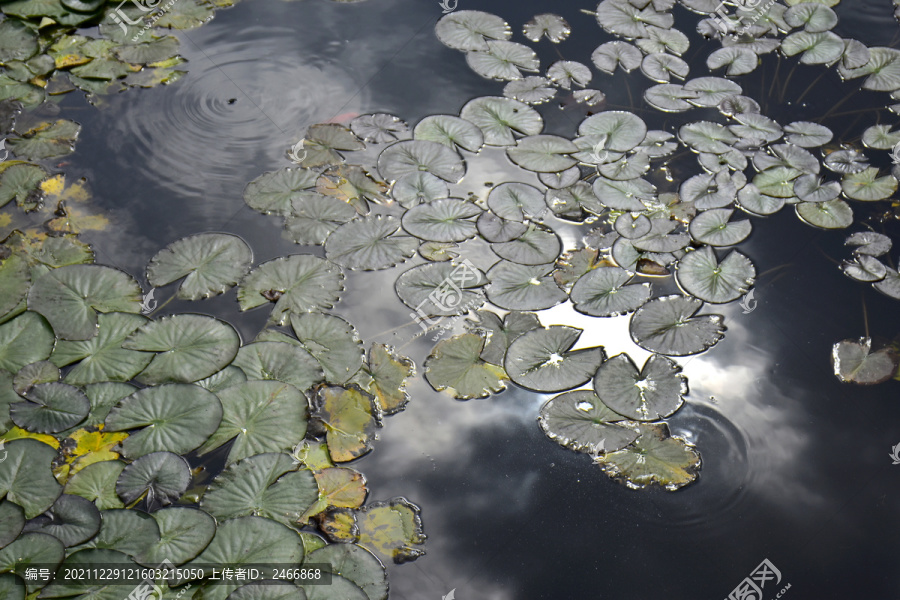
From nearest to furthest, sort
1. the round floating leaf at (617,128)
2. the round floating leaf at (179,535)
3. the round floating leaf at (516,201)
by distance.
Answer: the round floating leaf at (179,535), the round floating leaf at (516,201), the round floating leaf at (617,128)

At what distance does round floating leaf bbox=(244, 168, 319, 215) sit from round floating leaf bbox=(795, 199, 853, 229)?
6.60 feet

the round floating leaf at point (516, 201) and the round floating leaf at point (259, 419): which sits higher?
the round floating leaf at point (516, 201)

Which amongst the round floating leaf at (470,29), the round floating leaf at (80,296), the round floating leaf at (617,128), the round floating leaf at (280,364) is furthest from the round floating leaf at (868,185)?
the round floating leaf at (80,296)

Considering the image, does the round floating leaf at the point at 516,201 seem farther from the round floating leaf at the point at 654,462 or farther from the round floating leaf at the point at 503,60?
the round floating leaf at the point at 654,462

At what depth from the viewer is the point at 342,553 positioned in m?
1.97

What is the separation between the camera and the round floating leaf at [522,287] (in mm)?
2531

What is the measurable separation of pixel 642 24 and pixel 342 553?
9.64 ft

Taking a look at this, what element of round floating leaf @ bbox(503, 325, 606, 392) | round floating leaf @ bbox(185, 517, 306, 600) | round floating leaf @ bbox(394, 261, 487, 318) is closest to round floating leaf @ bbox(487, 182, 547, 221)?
round floating leaf @ bbox(394, 261, 487, 318)

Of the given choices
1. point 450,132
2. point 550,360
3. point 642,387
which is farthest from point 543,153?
point 642,387

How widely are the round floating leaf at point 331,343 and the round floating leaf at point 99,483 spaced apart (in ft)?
2.23

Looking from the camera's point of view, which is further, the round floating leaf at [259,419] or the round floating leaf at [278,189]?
the round floating leaf at [278,189]

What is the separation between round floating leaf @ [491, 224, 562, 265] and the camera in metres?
2.64

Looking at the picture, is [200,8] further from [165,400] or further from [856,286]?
[856,286]

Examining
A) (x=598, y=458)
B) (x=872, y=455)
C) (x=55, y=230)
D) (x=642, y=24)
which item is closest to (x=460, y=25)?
(x=642, y=24)
